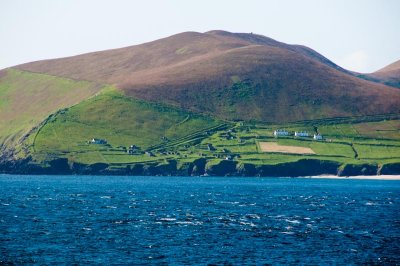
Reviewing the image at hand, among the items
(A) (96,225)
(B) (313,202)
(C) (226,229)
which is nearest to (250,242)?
(C) (226,229)

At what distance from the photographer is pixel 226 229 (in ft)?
295

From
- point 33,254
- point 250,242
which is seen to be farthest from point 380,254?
point 33,254

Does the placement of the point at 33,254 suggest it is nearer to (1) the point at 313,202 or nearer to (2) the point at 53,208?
(2) the point at 53,208

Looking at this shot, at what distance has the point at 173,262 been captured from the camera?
65.5m

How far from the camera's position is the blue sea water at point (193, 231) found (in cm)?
6869

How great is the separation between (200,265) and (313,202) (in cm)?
7832

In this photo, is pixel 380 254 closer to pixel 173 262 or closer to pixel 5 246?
pixel 173 262

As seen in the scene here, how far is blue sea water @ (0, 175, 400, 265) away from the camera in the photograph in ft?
225

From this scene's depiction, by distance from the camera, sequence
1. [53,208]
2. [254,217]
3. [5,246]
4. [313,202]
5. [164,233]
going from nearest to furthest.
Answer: [5,246], [164,233], [254,217], [53,208], [313,202]

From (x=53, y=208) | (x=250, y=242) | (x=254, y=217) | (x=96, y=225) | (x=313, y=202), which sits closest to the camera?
(x=250, y=242)

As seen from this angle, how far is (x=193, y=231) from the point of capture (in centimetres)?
8744

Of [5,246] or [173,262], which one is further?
[5,246]

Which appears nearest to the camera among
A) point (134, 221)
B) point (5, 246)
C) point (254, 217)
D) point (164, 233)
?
point (5, 246)

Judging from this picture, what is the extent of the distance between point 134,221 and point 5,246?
2761 centimetres
